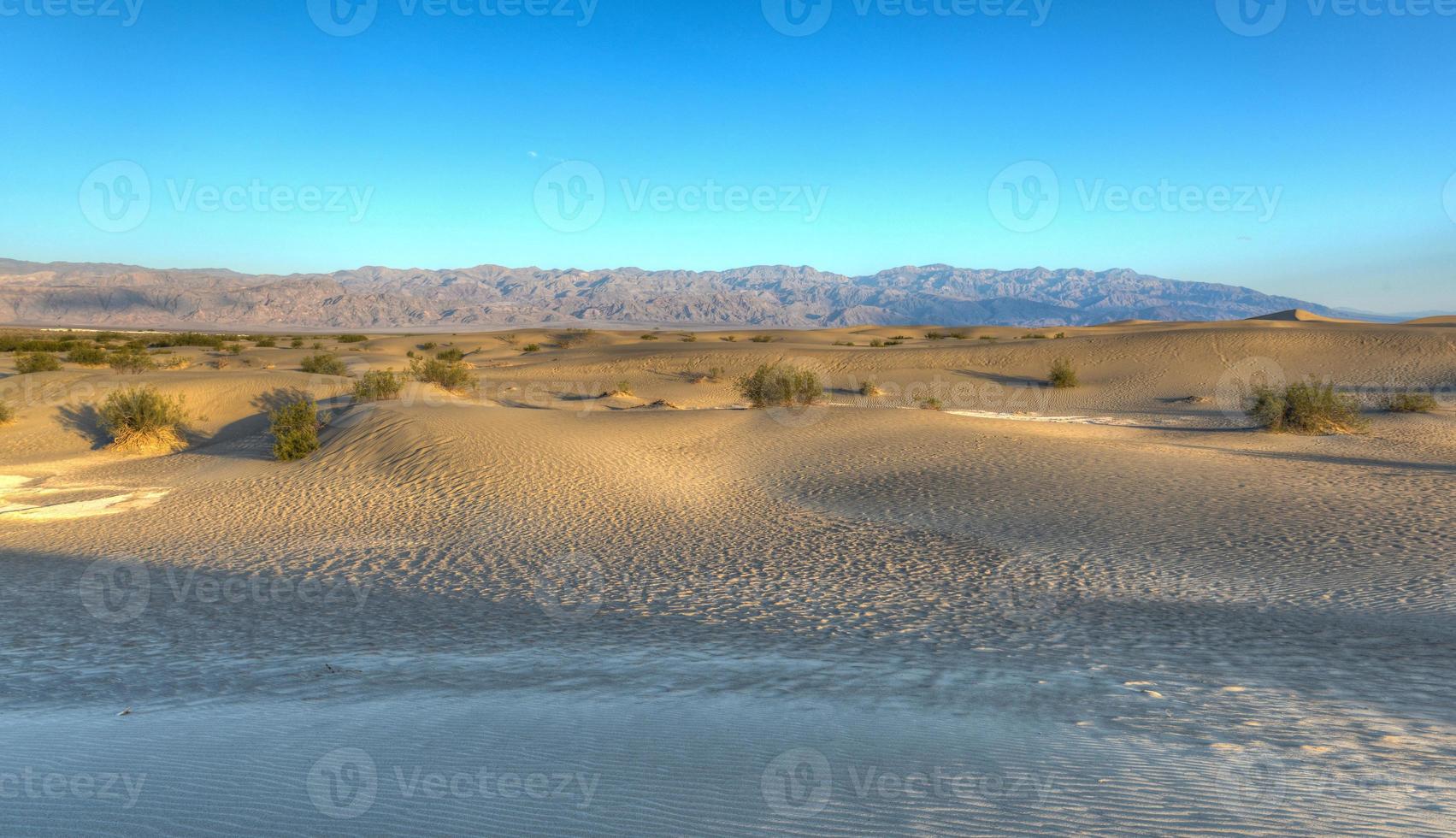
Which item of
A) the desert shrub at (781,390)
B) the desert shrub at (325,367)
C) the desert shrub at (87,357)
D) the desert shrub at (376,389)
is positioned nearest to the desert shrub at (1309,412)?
the desert shrub at (781,390)

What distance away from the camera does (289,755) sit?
14.1 feet

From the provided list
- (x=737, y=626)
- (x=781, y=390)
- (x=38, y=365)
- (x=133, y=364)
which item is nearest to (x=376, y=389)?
(x=781, y=390)

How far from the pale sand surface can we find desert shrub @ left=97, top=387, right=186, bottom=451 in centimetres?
73

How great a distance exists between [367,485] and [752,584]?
8.27 m

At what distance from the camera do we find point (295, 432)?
Answer: 1655 cm

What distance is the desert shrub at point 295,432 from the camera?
53.1 feet

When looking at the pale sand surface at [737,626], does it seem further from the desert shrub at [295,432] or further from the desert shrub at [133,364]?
the desert shrub at [133,364]

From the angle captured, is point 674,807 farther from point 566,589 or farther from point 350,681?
point 566,589

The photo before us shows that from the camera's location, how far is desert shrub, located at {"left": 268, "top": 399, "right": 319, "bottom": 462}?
16.2 meters

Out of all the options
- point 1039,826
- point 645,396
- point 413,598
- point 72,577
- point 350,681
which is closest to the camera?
point 1039,826

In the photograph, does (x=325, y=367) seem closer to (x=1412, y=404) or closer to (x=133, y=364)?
(x=133, y=364)

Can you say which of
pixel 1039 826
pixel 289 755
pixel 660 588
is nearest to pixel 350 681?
pixel 289 755

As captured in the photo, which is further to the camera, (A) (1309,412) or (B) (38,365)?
(B) (38,365)

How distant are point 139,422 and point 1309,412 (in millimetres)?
26540
